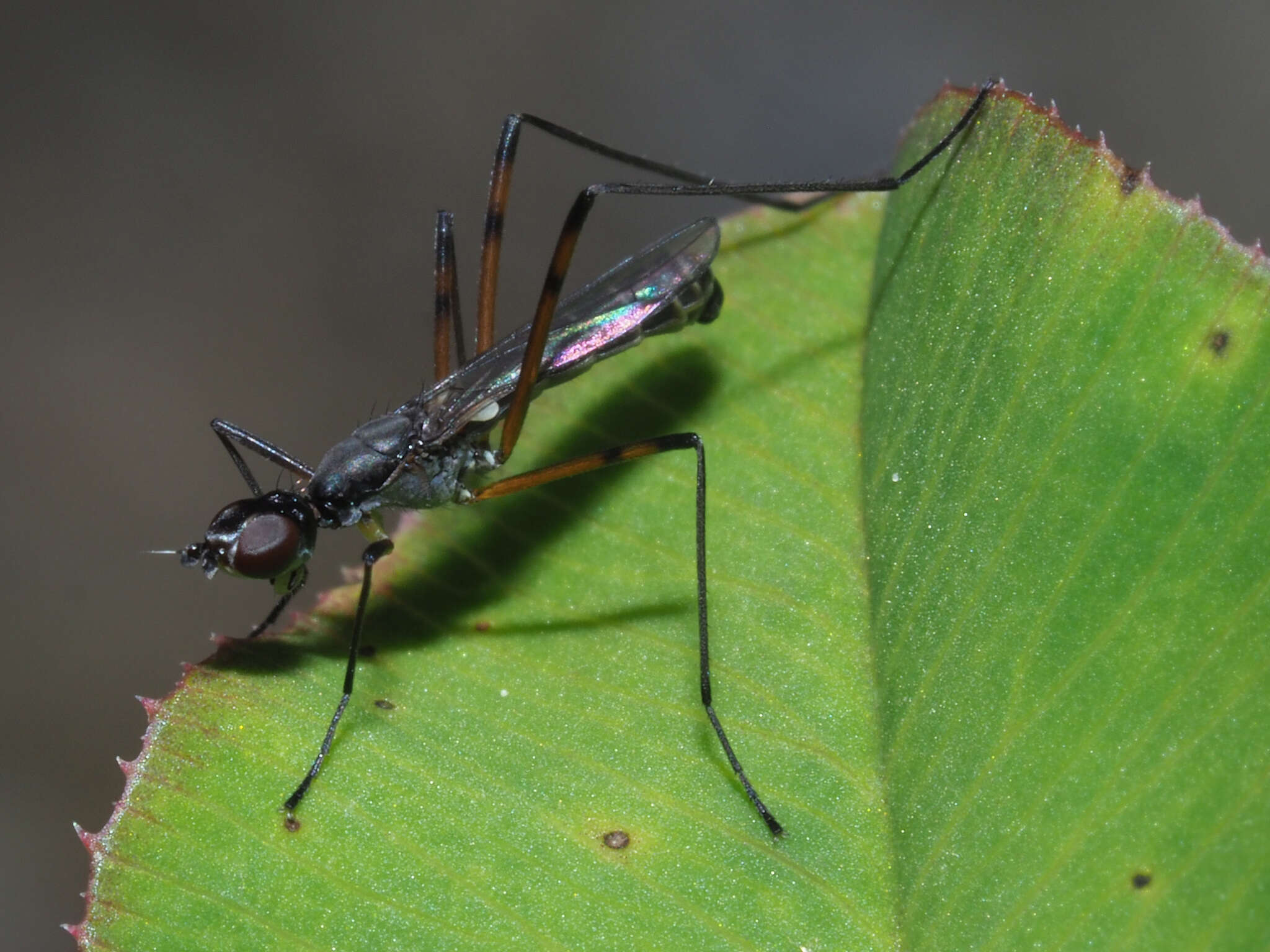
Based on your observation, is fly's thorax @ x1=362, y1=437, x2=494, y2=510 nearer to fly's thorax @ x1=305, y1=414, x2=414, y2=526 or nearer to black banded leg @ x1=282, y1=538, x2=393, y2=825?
fly's thorax @ x1=305, y1=414, x2=414, y2=526

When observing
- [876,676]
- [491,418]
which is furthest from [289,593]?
[876,676]

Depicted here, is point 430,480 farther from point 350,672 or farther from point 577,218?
point 577,218

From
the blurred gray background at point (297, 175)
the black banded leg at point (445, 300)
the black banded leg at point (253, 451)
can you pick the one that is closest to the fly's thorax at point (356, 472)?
the black banded leg at point (253, 451)

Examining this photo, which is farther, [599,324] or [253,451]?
[253,451]

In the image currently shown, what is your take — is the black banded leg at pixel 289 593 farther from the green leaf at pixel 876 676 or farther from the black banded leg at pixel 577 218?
the black banded leg at pixel 577 218

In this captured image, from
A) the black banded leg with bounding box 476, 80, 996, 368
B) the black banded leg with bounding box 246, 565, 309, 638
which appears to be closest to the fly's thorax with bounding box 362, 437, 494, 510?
the black banded leg with bounding box 246, 565, 309, 638

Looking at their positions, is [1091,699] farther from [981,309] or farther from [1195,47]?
[1195,47]

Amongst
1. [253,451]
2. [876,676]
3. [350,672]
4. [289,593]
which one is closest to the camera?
[876,676]
